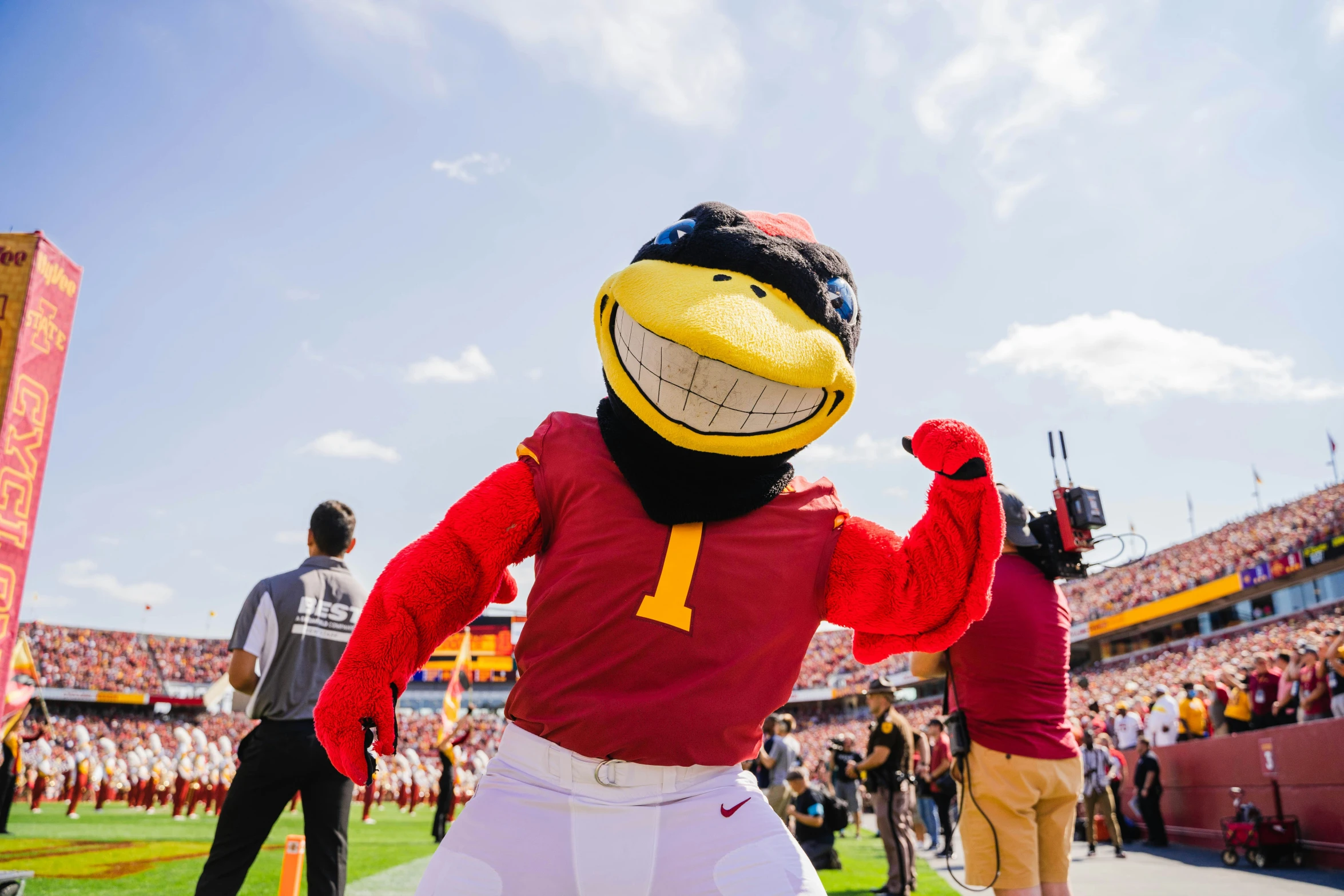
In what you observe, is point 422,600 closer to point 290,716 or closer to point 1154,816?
point 290,716

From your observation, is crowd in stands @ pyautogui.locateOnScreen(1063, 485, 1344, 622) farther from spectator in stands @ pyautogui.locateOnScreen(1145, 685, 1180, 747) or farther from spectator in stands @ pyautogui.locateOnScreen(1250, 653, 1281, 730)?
spectator in stands @ pyautogui.locateOnScreen(1250, 653, 1281, 730)

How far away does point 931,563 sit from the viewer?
5.88 ft

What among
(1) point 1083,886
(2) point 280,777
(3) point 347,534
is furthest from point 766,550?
(1) point 1083,886

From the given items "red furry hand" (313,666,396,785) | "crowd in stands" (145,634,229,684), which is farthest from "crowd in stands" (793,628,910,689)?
"red furry hand" (313,666,396,785)

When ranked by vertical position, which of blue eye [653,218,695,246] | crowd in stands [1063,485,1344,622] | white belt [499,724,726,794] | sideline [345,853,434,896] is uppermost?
crowd in stands [1063,485,1344,622]

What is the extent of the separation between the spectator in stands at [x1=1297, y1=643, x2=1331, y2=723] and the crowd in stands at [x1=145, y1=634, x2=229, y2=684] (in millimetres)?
46773

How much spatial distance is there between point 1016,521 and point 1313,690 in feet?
26.3

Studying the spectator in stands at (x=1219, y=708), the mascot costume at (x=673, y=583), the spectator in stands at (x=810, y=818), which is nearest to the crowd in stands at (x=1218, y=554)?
the spectator in stands at (x=1219, y=708)

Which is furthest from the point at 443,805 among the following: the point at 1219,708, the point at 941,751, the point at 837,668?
the point at 837,668

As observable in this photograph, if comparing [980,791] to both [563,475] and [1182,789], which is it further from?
[1182,789]

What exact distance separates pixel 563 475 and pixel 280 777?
8.59ft

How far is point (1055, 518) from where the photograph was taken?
3.71 meters

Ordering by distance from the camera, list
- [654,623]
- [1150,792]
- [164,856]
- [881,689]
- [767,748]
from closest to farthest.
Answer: [654,623] → [881,689] → [164,856] → [767,748] → [1150,792]

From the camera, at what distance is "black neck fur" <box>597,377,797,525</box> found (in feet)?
5.86
